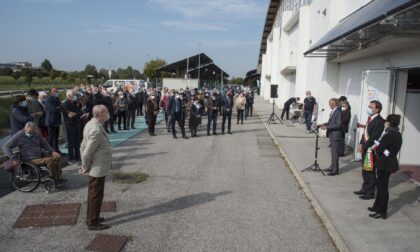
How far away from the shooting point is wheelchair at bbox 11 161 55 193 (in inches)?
278

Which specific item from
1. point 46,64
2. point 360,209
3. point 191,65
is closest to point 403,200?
point 360,209

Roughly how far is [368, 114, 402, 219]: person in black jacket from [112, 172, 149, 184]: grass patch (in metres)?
4.84

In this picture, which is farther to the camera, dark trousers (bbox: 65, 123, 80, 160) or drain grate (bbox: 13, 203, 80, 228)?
dark trousers (bbox: 65, 123, 80, 160)

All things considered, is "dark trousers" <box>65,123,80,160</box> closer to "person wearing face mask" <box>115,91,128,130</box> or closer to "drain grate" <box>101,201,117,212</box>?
"drain grate" <box>101,201,117,212</box>

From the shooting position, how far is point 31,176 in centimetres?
714

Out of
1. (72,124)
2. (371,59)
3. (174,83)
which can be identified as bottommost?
(72,124)

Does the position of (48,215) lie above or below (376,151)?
below

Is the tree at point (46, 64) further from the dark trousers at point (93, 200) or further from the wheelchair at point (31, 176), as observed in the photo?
the dark trousers at point (93, 200)

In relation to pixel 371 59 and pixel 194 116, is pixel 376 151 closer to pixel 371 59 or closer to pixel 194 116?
pixel 371 59

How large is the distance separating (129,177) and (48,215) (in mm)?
2632

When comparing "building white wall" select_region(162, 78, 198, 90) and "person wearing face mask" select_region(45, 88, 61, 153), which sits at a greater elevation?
"building white wall" select_region(162, 78, 198, 90)

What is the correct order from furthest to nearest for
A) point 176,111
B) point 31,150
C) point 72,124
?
point 176,111, point 72,124, point 31,150

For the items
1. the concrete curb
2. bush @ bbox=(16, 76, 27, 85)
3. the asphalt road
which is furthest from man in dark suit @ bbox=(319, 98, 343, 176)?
bush @ bbox=(16, 76, 27, 85)

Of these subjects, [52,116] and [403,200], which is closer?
[403,200]
